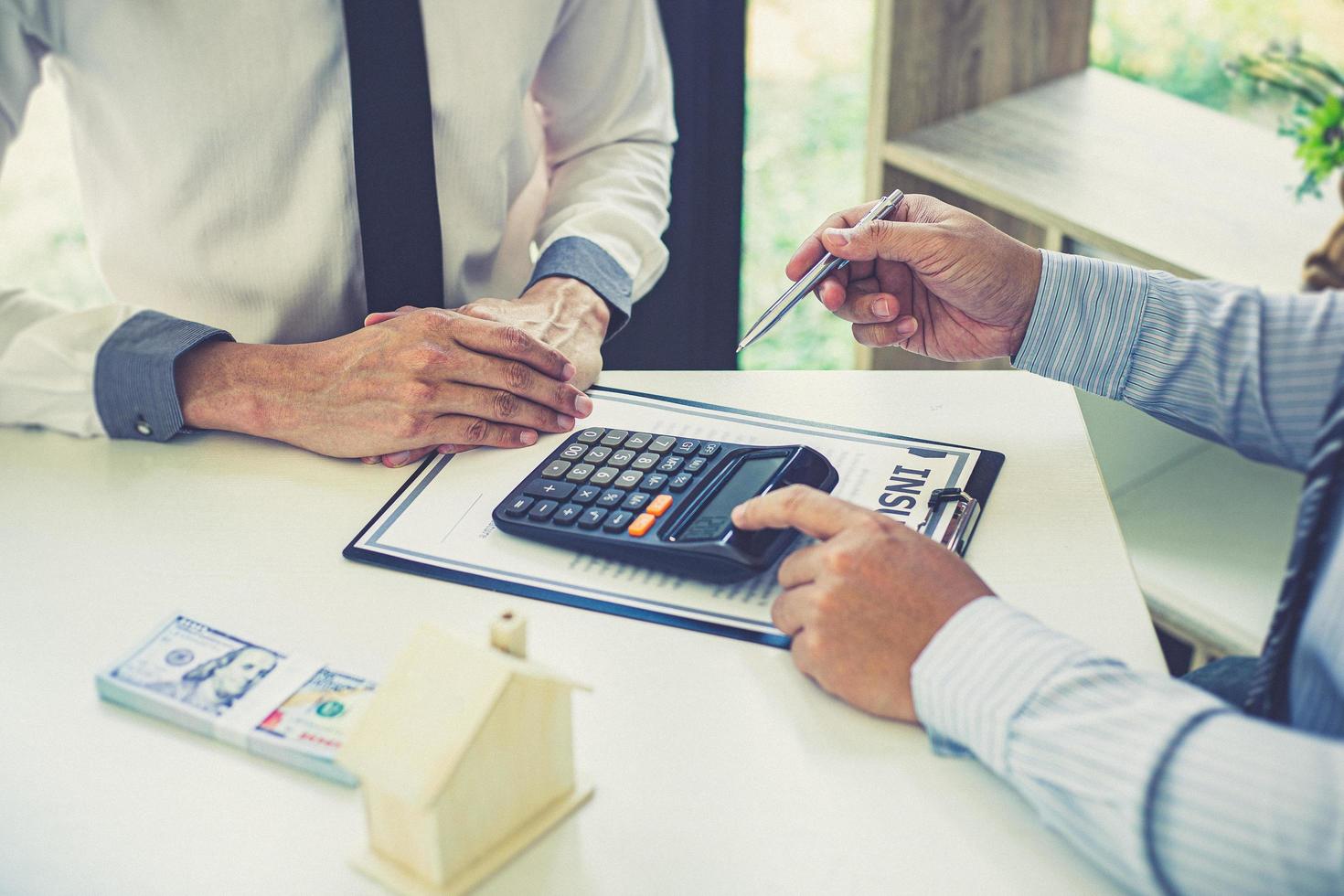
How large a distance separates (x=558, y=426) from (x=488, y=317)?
15 centimetres

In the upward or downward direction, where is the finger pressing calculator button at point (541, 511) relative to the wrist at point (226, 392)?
downward

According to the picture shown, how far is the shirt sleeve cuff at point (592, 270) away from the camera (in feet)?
3.89

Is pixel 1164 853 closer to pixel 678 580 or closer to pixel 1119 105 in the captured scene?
pixel 678 580

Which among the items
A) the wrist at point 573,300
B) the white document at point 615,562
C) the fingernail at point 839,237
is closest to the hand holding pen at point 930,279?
the fingernail at point 839,237

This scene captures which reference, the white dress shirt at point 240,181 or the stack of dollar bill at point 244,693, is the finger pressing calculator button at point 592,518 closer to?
the stack of dollar bill at point 244,693

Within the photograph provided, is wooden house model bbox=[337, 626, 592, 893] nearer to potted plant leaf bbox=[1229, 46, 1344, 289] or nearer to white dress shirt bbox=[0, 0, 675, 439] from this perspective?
white dress shirt bbox=[0, 0, 675, 439]

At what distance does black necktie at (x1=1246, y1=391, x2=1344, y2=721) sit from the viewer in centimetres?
66

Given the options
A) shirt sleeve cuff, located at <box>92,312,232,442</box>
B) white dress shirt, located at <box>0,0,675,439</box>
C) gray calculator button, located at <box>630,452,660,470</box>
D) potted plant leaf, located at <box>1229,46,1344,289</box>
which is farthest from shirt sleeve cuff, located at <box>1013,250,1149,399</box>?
shirt sleeve cuff, located at <box>92,312,232,442</box>

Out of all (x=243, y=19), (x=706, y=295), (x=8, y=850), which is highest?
(x=243, y=19)

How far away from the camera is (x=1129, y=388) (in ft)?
3.10

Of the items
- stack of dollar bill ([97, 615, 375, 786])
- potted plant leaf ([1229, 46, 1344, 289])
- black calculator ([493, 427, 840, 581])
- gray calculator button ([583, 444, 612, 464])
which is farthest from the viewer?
potted plant leaf ([1229, 46, 1344, 289])

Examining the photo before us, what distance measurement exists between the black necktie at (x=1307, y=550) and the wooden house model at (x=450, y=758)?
421mm

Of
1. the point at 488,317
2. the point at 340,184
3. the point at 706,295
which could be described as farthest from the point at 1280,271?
the point at 340,184

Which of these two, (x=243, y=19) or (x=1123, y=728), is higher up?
(x=243, y=19)
